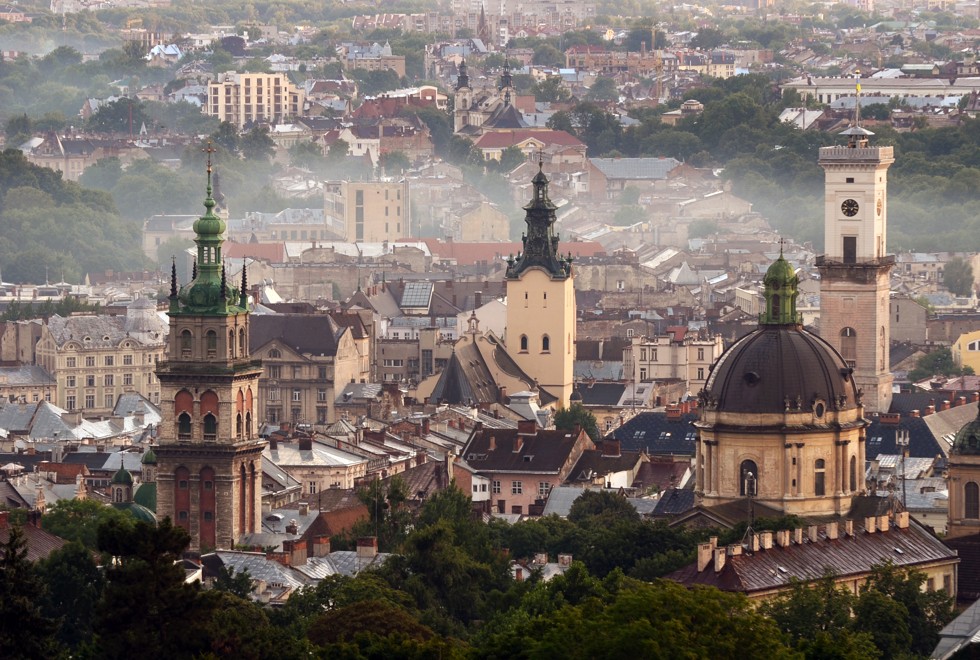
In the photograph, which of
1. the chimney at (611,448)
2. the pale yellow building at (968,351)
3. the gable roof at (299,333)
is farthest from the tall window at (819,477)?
the pale yellow building at (968,351)

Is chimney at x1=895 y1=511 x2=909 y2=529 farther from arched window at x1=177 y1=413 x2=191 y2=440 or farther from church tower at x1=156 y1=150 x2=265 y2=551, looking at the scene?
arched window at x1=177 y1=413 x2=191 y2=440

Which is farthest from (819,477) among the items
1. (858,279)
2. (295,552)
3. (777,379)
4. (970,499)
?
(858,279)

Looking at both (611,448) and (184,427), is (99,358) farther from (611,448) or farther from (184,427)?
(184,427)

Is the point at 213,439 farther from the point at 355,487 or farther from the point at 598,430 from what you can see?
the point at 598,430

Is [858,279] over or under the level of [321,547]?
over

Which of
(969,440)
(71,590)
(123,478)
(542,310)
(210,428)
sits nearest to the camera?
(71,590)

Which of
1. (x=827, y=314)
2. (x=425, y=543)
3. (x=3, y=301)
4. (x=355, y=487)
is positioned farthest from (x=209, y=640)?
(x=3, y=301)

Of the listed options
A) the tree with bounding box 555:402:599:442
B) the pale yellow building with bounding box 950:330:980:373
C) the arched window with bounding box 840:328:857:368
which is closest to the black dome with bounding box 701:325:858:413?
the arched window with bounding box 840:328:857:368
